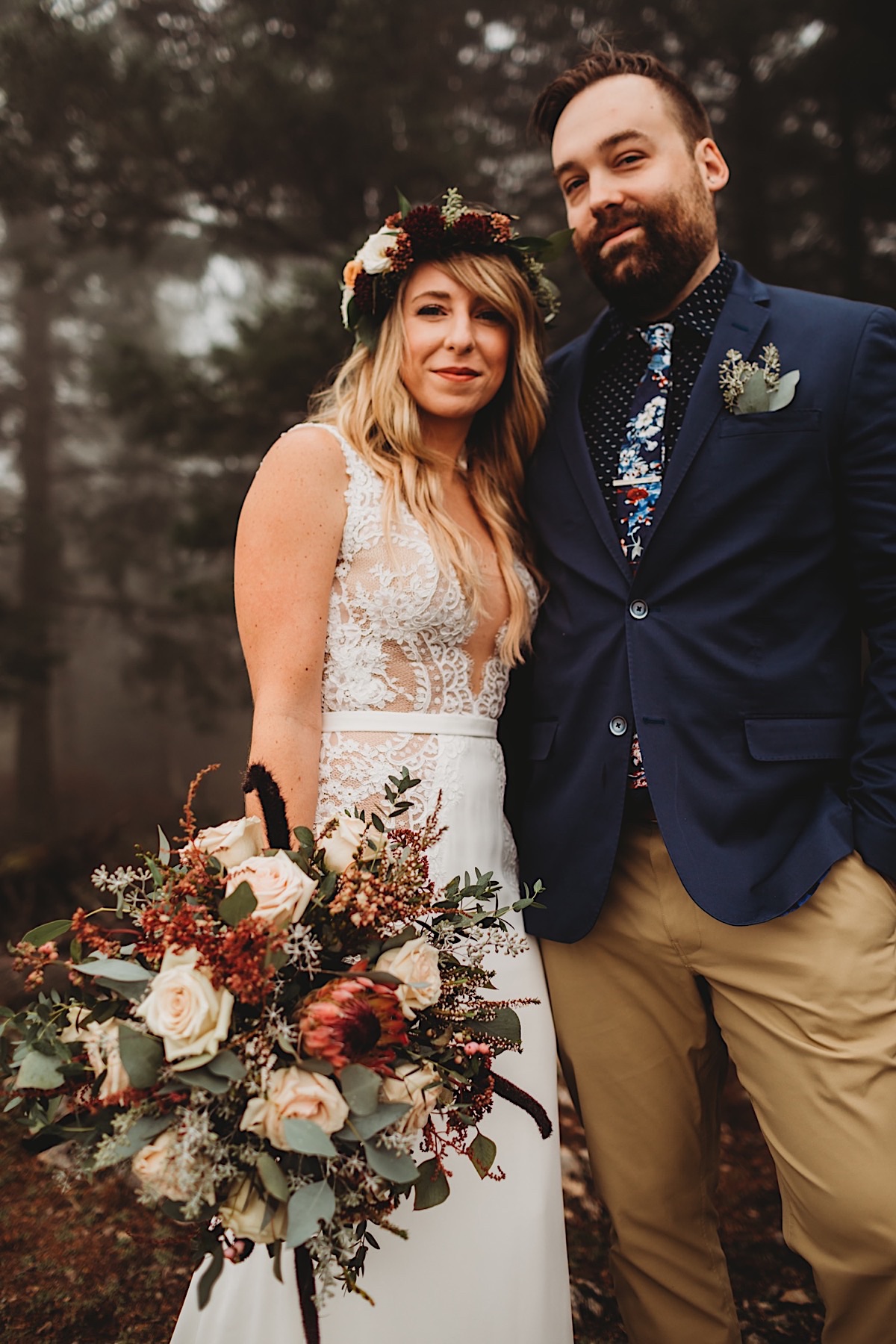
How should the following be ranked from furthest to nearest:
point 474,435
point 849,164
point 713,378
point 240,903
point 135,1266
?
point 849,164, point 135,1266, point 474,435, point 713,378, point 240,903

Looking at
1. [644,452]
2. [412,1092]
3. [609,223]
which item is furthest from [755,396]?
[412,1092]

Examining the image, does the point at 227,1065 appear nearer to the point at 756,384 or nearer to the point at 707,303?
the point at 756,384

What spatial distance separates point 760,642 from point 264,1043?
1346 mm

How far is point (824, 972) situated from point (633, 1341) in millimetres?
1037

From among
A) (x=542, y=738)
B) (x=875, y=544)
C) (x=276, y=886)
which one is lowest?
(x=276, y=886)

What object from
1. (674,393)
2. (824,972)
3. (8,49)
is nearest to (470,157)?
(8,49)

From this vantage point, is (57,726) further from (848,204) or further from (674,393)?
(674,393)

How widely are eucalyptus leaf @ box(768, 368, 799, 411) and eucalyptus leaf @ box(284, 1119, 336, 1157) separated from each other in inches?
66.3

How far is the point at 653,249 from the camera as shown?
2.36 m

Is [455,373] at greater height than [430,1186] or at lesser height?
Result: greater

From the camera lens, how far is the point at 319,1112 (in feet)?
4.02

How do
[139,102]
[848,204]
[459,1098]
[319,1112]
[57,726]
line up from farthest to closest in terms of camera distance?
[57,726] < [139,102] < [848,204] < [459,1098] < [319,1112]

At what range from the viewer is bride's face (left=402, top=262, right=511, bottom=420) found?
7.82 ft

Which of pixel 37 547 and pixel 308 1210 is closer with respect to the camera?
pixel 308 1210
